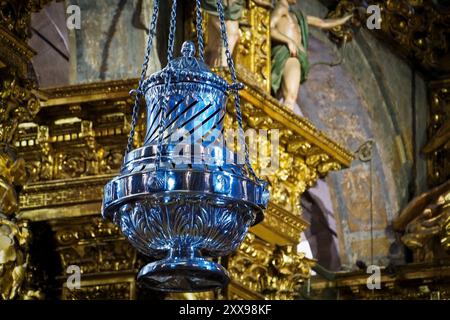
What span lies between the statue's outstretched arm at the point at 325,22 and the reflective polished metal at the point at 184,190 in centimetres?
578

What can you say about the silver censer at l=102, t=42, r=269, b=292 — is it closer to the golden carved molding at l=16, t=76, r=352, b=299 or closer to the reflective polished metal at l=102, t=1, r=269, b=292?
the reflective polished metal at l=102, t=1, r=269, b=292

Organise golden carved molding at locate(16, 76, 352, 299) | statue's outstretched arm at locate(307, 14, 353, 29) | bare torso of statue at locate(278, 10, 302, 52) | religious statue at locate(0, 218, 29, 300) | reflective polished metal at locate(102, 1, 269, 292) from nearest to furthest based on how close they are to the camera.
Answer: reflective polished metal at locate(102, 1, 269, 292) < religious statue at locate(0, 218, 29, 300) < golden carved molding at locate(16, 76, 352, 299) < bare torso of statue at locate(278, 10, 302, 52) < statue's outstretched arm at locate(307, 14, 353, 29)

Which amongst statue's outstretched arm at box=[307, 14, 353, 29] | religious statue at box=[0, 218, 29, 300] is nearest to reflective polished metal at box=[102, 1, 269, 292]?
religious statue at box=[0, 218, 29, 300]

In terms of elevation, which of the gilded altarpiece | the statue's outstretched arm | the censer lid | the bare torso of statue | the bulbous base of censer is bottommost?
the bulbous base of censer

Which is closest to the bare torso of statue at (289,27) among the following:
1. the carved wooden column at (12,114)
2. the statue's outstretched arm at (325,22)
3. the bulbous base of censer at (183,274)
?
the statue's outstretched arm at (325,22)

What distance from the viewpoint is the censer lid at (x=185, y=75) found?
24.1 ft

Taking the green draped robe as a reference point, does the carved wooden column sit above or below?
below

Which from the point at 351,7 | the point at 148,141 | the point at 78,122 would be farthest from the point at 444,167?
the point at 148,141

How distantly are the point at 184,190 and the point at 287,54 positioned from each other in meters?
5.26

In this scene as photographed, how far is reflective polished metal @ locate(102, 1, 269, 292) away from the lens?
7.12 meters

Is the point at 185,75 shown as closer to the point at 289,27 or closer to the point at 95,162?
the point at 95,162

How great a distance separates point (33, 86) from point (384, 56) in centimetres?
528

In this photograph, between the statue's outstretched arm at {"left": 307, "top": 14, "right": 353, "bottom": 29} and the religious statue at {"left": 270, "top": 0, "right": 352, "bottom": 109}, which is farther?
the statue's outstretched arm at {"left": 307, "top": 14, "right": 353, "bottom": 29}

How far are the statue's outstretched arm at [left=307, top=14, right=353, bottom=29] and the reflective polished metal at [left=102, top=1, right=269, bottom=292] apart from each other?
5.78 m
